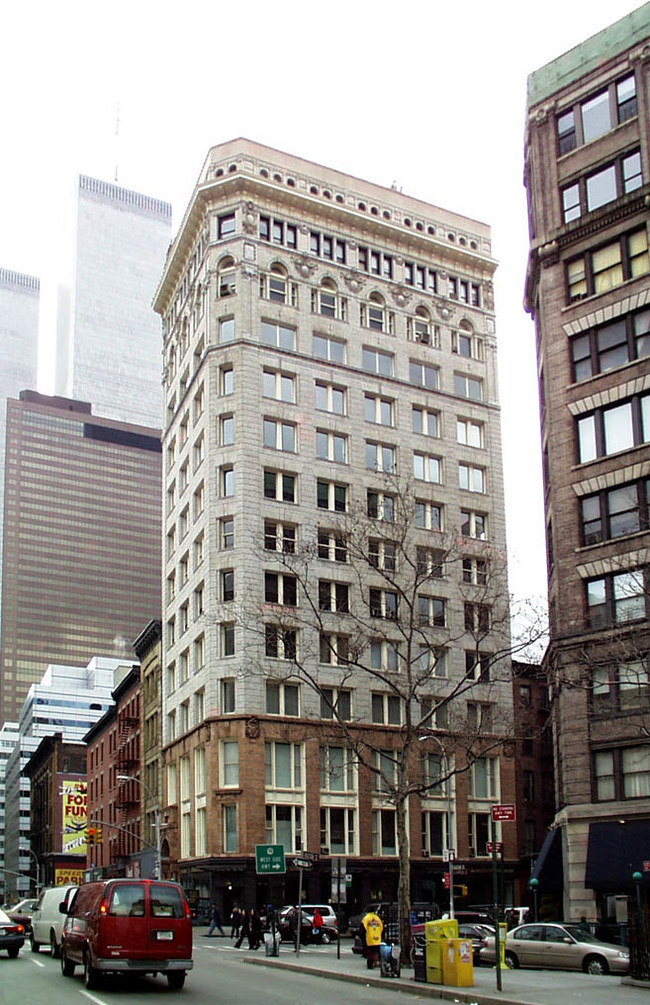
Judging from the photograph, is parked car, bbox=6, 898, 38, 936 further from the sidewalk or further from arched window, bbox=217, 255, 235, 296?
arched window, bbox=217, 255, 235, 296

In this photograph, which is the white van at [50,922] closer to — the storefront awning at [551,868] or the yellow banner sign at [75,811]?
the storefront awning at [551,868]

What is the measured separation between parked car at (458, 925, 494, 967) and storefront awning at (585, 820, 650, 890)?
4890 mm

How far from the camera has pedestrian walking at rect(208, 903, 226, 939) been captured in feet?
187

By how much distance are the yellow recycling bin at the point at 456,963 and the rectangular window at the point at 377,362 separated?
2061 inches

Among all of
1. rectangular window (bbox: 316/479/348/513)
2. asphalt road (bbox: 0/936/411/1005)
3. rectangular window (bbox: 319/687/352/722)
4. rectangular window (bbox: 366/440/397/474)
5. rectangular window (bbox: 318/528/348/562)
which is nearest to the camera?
asphalt road (bbox: 0/936/411/1005)

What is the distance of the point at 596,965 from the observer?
32.2 meters

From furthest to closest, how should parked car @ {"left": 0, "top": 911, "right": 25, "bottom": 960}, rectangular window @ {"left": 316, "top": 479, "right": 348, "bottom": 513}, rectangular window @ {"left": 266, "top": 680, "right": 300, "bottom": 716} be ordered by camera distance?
rectangular window @ {"left": 316, "top": 479, "right": 348, "bottom": 513}, rectangular window @ {"left": 266, "top": 680, "right": 300, "bottom": 716}, parked car @ {"left": 0, "top": 911, "right": 25, "bottom": 960}

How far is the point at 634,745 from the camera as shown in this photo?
41656mm

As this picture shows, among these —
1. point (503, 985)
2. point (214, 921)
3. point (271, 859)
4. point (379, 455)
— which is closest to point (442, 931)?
point (503, 985)

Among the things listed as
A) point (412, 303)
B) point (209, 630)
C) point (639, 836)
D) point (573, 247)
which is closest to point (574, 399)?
point (573, 247)

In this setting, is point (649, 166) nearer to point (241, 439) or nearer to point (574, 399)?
point (574, 399)

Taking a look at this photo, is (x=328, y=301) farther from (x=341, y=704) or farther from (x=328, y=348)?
(x=341, y=704)

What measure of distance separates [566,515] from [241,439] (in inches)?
1067

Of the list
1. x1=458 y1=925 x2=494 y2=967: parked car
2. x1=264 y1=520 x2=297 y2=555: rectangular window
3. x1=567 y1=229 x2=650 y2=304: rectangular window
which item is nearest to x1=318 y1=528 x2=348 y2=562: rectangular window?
x1=264 y1=520 x2=297 y2=555: rectangular window
